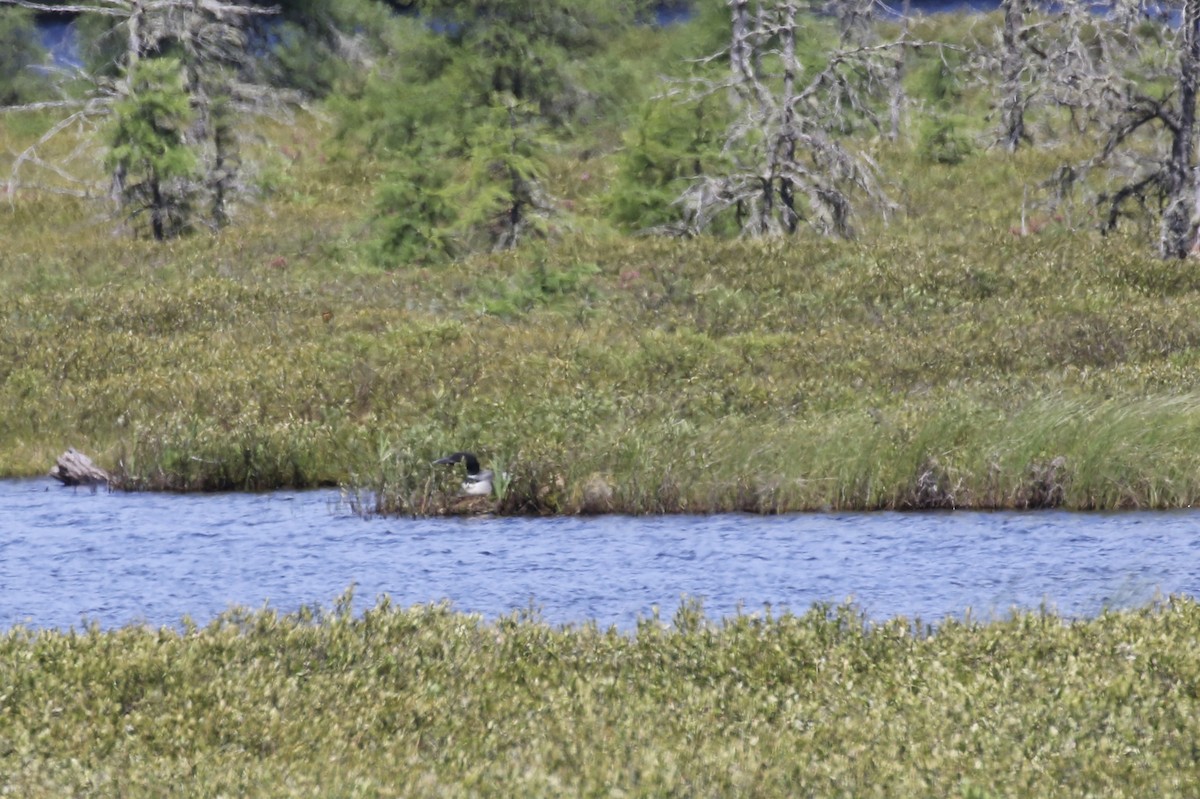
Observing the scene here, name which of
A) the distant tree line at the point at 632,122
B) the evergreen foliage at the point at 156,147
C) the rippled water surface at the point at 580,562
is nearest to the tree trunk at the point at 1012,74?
the distant tree line at the point at 632,122

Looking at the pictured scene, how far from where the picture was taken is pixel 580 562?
1357cm

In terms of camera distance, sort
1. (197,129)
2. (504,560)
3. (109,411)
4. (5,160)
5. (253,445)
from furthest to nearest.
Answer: (5,160) → (197,129) → (109,411) → (253,445) → (504,560)

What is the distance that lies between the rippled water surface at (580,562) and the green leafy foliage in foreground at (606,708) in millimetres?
2200

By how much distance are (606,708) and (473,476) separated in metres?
8.66

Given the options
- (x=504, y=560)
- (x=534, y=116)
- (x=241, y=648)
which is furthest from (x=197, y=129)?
(x=241, y=648)

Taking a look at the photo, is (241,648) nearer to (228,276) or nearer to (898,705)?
(898,705)

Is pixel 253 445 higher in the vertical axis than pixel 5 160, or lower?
lower

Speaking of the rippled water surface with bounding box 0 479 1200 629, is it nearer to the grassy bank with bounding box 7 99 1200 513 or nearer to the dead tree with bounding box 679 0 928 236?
the grassy bank with bounding box 7 99 1200 513

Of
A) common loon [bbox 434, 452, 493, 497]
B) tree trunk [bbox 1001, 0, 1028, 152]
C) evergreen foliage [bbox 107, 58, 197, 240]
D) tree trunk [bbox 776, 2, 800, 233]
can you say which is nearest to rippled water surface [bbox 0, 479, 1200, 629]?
common loon [bbox 434, 452, 493, 497]

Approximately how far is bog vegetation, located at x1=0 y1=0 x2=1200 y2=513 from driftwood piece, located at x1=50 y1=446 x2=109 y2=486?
0.22 m

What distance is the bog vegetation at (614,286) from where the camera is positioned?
15.8 m

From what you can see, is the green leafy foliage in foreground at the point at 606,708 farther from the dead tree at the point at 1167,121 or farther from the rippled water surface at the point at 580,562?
the dead tree at the point at 1167,121

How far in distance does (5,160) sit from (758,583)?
39311 mm

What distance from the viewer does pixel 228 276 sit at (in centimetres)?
2823
